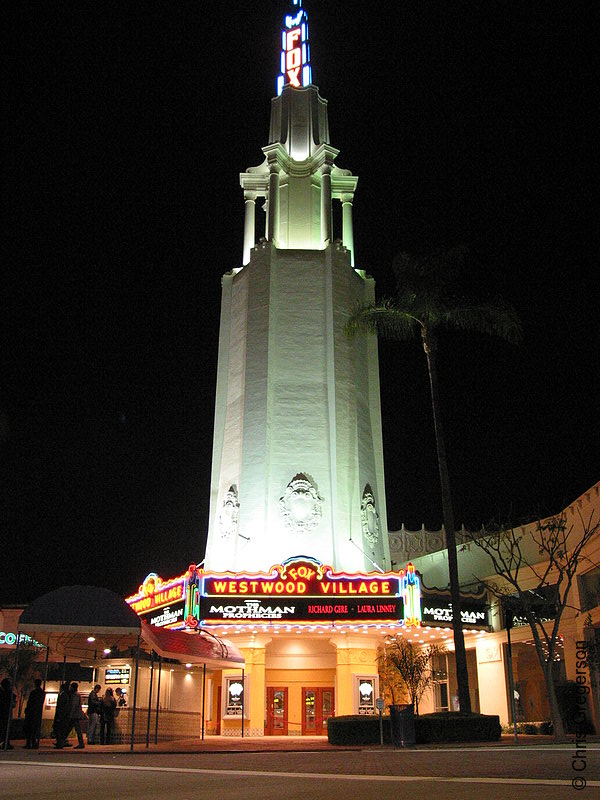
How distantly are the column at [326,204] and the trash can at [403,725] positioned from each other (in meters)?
28.7

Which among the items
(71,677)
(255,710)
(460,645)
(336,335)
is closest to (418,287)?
(336,335)

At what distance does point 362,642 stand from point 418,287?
1642 centimetres

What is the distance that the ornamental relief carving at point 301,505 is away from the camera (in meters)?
39.1

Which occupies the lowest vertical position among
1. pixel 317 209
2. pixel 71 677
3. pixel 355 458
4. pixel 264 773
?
pixel 264 773

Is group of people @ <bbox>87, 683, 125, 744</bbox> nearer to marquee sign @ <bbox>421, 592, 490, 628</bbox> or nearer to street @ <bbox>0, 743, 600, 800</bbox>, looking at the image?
street @ <bbox>0, 743, 600, 800</bbox>

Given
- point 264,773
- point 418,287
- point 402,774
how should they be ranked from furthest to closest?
point 418,287 → point 264,773 → point 402,774

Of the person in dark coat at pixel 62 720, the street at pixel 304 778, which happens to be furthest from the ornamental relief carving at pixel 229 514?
the street at pixel 304 778

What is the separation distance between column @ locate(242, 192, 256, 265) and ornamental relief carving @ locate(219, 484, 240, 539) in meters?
14.8

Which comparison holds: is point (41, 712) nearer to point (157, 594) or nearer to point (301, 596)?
point (301, 596)

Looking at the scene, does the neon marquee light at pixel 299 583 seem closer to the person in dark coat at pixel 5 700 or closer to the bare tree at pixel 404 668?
the bare tree at pixel 404 668

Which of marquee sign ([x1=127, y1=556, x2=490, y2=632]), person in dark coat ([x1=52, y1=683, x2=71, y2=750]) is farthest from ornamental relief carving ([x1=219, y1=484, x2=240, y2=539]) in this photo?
person in dark coat ([x1=52, y1=683, x2=71, y2=750])

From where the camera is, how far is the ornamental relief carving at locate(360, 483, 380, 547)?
40.0 metres

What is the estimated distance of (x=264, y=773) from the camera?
43.9ft

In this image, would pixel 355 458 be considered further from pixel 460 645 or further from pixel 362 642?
pixel 460 645
